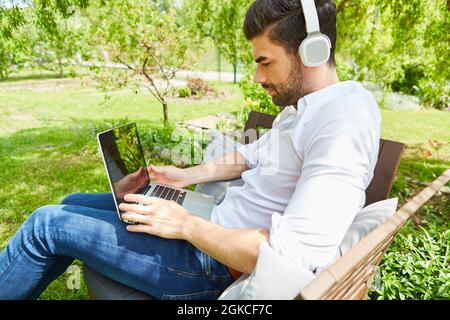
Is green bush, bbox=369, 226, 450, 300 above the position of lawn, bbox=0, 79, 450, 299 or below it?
above

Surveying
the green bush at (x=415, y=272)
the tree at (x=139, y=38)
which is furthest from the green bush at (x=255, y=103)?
the green bush at (x=415, y=272)

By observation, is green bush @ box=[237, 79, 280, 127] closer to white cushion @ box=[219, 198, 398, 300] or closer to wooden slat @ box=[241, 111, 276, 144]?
wooden slat @ box=[241, 111, 276, 144]

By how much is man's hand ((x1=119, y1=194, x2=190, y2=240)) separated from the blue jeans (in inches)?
2.1

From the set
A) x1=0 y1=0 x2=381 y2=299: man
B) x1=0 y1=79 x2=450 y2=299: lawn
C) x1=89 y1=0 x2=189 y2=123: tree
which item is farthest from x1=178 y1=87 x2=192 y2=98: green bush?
x1=0 y1=0 x2=381 y2=299: man

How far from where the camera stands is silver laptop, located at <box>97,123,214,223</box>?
1520 millimetres

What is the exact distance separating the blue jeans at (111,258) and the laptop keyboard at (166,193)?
1.46 ft

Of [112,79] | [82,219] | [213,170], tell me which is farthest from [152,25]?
[82,219]

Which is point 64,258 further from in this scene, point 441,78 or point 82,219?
point 441,78

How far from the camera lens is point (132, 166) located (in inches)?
70.4

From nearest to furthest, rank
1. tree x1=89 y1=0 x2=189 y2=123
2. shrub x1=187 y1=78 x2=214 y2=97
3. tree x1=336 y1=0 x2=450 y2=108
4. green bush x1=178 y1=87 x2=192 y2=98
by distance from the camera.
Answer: tree x1=336 y1=0 x2=450 y2=108
tree x1=89 y1=0 x2=189 y2=123
green bush x1=178 y1=87 x2=192 y2=98
shrub x1=187 y1=78 x2=214 y2=97

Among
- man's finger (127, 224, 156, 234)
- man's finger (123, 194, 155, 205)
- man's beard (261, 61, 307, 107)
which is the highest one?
man's beard (261, 61, 307, 107)

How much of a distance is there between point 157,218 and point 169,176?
0.77 metres

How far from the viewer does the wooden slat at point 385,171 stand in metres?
1.75
